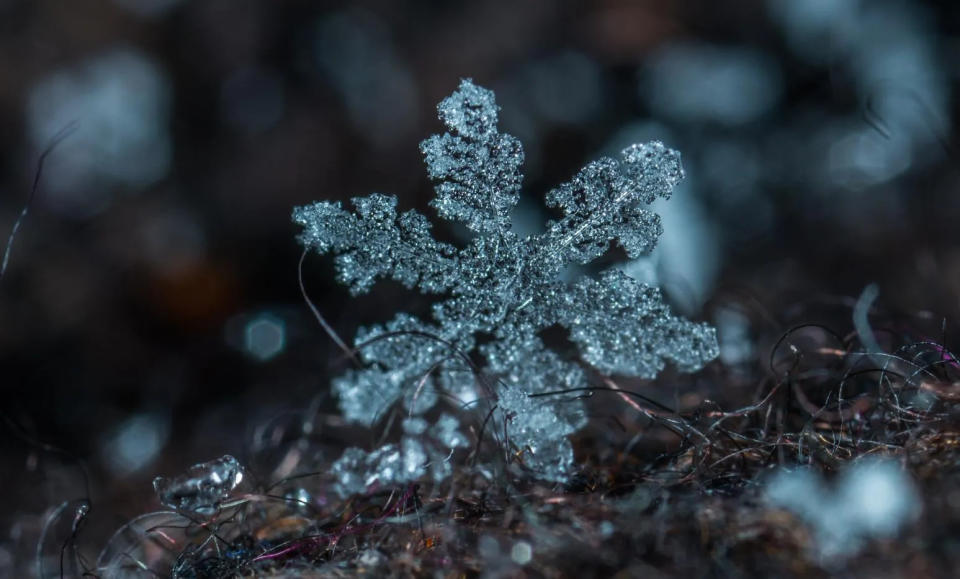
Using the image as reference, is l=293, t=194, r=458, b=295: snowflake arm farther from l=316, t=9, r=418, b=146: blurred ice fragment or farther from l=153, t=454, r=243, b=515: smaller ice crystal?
l=316, t=9, r=418, b=146: blurred ice fragment

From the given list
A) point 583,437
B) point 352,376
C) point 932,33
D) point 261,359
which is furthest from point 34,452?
point 932,33

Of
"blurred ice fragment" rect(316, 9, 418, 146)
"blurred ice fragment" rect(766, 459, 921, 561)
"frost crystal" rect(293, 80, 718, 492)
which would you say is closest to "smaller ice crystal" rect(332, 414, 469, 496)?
"frost crystal" rect(293, 80, 718, 492)

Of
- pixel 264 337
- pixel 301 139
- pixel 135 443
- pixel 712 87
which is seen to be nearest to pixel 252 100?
pixel 301 139

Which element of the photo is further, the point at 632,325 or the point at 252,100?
the point at 252,100

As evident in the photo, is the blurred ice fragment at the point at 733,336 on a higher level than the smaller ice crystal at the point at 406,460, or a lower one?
higher

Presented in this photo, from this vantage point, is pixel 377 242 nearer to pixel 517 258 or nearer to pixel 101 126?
pixel 517 258

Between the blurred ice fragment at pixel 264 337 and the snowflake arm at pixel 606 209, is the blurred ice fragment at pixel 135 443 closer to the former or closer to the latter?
the blurred ice fragment at pixel 264 337

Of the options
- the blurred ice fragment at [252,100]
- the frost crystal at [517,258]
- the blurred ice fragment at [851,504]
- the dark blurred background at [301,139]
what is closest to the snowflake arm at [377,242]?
the frost crystal at [517,258]
